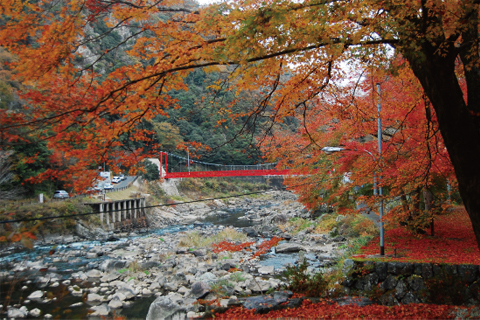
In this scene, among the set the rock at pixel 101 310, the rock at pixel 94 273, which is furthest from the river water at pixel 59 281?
the rock at pixel 94 273

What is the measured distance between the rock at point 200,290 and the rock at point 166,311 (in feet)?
2.72

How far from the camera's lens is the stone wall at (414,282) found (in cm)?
421

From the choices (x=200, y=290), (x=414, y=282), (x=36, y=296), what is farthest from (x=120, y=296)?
(x=414, y=282)

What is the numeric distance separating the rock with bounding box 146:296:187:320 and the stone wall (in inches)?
119

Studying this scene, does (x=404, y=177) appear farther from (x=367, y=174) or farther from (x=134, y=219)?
(x=134, y=219)

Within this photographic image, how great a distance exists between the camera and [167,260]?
9.84 metres

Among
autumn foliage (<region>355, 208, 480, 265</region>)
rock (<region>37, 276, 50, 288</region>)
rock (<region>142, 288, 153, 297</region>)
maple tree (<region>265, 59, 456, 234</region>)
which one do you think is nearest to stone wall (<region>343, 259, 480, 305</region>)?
autumn foliage (<region>355, 208, 480, 265</region>)

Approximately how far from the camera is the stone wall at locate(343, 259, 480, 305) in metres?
4.21

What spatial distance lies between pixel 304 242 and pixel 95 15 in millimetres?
10609

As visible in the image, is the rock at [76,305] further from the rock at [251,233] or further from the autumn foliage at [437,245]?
the rock at [251,233]

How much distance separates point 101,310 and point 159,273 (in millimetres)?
2510

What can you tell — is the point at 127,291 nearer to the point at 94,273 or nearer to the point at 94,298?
the point at 94,298

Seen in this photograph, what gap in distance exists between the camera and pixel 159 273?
28.3 feet

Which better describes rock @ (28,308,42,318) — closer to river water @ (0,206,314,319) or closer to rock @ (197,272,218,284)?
river water @ (0,206,314,319)
